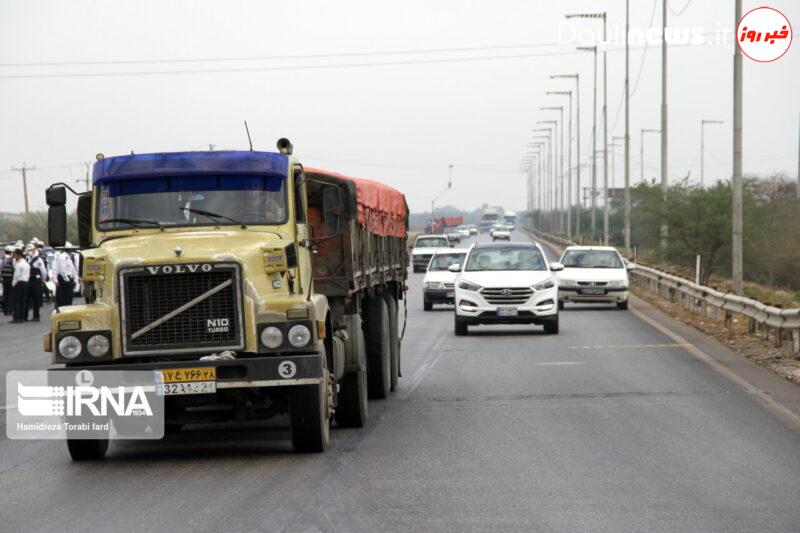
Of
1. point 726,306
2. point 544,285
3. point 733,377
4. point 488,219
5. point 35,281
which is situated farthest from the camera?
point 488,219

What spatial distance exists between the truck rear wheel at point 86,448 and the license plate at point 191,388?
3.25 feet

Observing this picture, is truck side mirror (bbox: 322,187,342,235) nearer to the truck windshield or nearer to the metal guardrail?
the truck windshield

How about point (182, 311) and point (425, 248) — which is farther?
point (425, 248)

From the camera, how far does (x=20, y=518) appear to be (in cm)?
874

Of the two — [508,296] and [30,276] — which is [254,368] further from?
[30,276]

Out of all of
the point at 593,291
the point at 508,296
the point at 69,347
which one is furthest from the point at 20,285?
the point at 69,347

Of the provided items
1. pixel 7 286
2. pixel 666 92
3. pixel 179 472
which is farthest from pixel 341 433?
pixel 666 92

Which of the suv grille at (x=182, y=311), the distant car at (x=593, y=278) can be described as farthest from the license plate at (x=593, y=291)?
the suv grille at (x=182, y=311)

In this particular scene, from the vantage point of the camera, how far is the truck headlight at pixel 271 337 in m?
10.9

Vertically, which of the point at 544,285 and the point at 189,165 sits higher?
the point at 189,165

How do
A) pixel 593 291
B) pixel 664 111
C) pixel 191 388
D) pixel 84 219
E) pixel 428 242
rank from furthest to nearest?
1. pixel 428 242
2. pixel 664 111
3. pixel 593 291
4. pixel 84 219
5. pixel 191 388

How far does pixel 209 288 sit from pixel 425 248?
175ft

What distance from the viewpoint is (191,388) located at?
1070cm

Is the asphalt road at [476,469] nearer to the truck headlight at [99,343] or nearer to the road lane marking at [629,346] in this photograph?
the truck headlight at [99,343]
